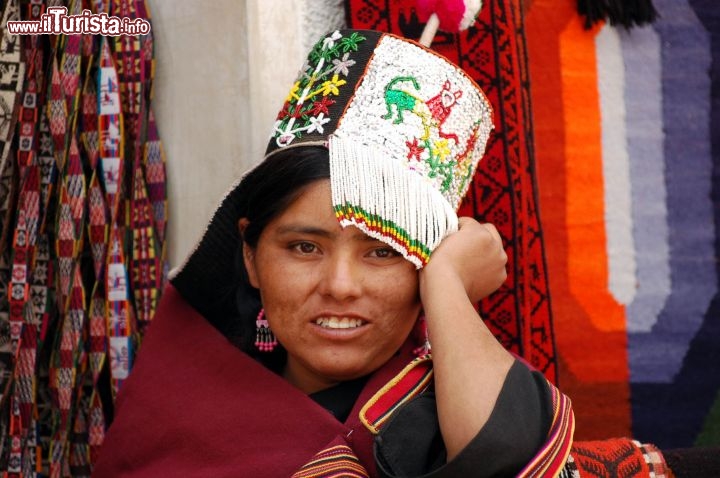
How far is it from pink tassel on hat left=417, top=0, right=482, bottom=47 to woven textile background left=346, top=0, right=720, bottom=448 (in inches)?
25.3

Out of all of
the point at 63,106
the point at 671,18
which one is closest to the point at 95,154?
the point at 63,106

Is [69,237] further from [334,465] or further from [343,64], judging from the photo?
[334,465]

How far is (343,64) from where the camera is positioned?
5.65 ft

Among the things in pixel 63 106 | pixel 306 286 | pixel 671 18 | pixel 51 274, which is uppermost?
pixel 671 18

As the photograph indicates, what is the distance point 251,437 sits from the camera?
1.71m

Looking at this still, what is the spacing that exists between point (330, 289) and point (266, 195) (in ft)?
0.79

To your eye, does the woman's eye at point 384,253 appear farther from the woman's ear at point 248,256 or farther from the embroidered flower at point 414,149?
the woman's ear at point 248,256

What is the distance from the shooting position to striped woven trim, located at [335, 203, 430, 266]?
1.59 meters

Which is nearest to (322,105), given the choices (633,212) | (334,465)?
(334,465)

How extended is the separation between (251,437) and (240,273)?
0.39 metres

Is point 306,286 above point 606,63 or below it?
below

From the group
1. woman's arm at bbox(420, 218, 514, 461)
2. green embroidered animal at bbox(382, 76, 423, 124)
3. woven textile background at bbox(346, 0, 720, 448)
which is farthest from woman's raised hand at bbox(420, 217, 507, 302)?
woven textile background at bbox(346, 0, 720, 448)

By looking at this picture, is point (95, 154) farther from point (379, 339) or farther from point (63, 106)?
point (379, 339)
